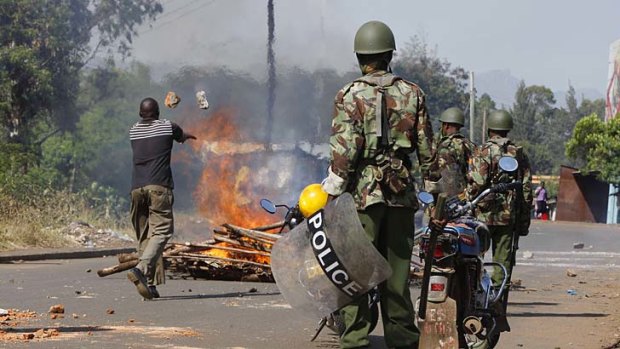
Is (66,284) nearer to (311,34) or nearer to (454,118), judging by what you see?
(454,118)

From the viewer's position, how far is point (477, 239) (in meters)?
7.39

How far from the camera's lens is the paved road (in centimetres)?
818

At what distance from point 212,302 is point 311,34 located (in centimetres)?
1457

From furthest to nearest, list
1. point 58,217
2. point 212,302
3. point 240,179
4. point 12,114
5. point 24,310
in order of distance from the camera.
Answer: point 12,114, point 240,179, point 58,217, point 212,302, point 24,310

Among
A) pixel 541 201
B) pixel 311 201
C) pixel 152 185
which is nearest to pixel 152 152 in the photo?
pixel 152 185

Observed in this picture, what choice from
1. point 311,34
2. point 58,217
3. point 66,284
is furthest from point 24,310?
point 311,34

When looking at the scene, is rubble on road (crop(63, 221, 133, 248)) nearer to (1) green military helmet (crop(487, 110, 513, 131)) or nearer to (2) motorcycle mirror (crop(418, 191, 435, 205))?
(1) green military helmet (crop(487, 110, 513, 131))

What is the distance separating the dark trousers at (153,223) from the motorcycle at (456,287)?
4052 millimetres

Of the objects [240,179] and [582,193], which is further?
[582,193]

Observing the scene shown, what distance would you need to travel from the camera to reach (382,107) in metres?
6.25

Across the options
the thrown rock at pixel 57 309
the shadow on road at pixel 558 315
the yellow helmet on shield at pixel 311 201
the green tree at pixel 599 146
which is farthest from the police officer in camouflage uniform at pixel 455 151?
the green tree at pixel 599 146

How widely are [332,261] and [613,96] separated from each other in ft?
160

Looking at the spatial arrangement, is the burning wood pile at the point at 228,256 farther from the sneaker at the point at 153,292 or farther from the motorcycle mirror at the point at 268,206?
the motorcycle mirror at the point at 268,206

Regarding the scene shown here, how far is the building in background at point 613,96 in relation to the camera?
49938 millimetres
